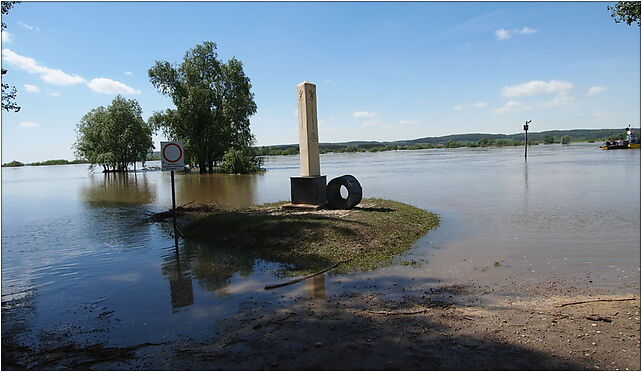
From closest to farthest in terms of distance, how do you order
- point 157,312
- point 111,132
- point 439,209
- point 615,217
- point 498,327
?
point 498,327
point 157,312
point 615,217
point 439,209
point 111,132

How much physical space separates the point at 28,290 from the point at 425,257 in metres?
6.55

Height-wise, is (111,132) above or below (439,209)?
above

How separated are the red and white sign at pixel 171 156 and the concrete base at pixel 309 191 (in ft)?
12.3

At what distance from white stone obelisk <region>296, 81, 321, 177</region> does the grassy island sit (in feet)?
6.90

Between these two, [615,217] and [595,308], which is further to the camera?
[615,217]

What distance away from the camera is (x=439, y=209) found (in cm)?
1457

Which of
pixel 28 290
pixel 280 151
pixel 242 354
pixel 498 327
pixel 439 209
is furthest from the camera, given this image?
pixel 280 151

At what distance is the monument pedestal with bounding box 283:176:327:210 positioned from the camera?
13242 millimetres

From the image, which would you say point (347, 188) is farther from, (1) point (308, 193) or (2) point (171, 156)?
(2) point (171, 156)

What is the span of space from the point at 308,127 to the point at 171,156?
14.2ft

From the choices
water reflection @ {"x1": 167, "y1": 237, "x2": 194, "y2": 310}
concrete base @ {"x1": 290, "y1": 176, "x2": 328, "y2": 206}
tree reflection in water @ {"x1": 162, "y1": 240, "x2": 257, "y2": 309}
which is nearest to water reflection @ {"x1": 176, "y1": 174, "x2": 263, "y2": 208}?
concrete base @ {"x1": 290, "y1": 176, "x2": 328, "y2": 206}

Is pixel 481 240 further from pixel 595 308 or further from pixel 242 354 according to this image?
pixel 242 354

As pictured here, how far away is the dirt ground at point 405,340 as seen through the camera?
3.63 metres

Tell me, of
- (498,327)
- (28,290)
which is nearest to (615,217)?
(498,327)
